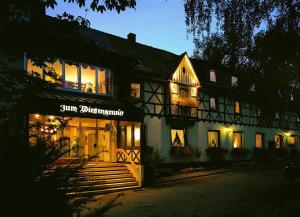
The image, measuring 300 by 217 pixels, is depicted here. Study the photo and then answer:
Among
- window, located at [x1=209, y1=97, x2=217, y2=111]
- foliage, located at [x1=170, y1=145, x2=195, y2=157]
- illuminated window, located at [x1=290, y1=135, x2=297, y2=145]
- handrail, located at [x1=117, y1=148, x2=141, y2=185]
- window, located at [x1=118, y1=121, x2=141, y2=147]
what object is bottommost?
handrail, located at [x1=117, y1=148, x2=141, y2=185]

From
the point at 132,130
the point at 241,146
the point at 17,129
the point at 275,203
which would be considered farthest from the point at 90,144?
the point at 17,129

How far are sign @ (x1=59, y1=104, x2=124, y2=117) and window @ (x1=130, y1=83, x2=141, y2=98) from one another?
557cm

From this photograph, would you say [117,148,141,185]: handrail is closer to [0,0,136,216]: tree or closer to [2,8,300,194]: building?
[2,8,300,194]: building

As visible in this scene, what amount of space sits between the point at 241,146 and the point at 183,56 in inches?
444

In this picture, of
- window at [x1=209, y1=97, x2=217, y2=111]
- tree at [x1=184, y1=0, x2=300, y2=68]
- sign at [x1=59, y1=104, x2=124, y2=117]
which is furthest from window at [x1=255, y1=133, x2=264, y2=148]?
tree at [x1=184, y1=0, x2=300, y2=68]

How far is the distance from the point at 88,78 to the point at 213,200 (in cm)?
1080

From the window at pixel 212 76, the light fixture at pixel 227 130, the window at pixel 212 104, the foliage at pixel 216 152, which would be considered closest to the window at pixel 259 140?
the light fixture at pixel 227 130

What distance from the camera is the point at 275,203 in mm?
12695

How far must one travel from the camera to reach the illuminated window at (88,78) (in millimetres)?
20781

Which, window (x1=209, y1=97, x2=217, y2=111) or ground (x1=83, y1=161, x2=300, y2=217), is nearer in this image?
ground (x1=83, y1=161, x2=300, y2=217)

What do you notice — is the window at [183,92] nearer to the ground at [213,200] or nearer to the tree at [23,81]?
the ground at [213,200]

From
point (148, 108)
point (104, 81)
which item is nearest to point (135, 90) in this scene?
point (148, 108)

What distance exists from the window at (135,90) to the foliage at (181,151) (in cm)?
480

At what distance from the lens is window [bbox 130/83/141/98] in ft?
80.2
